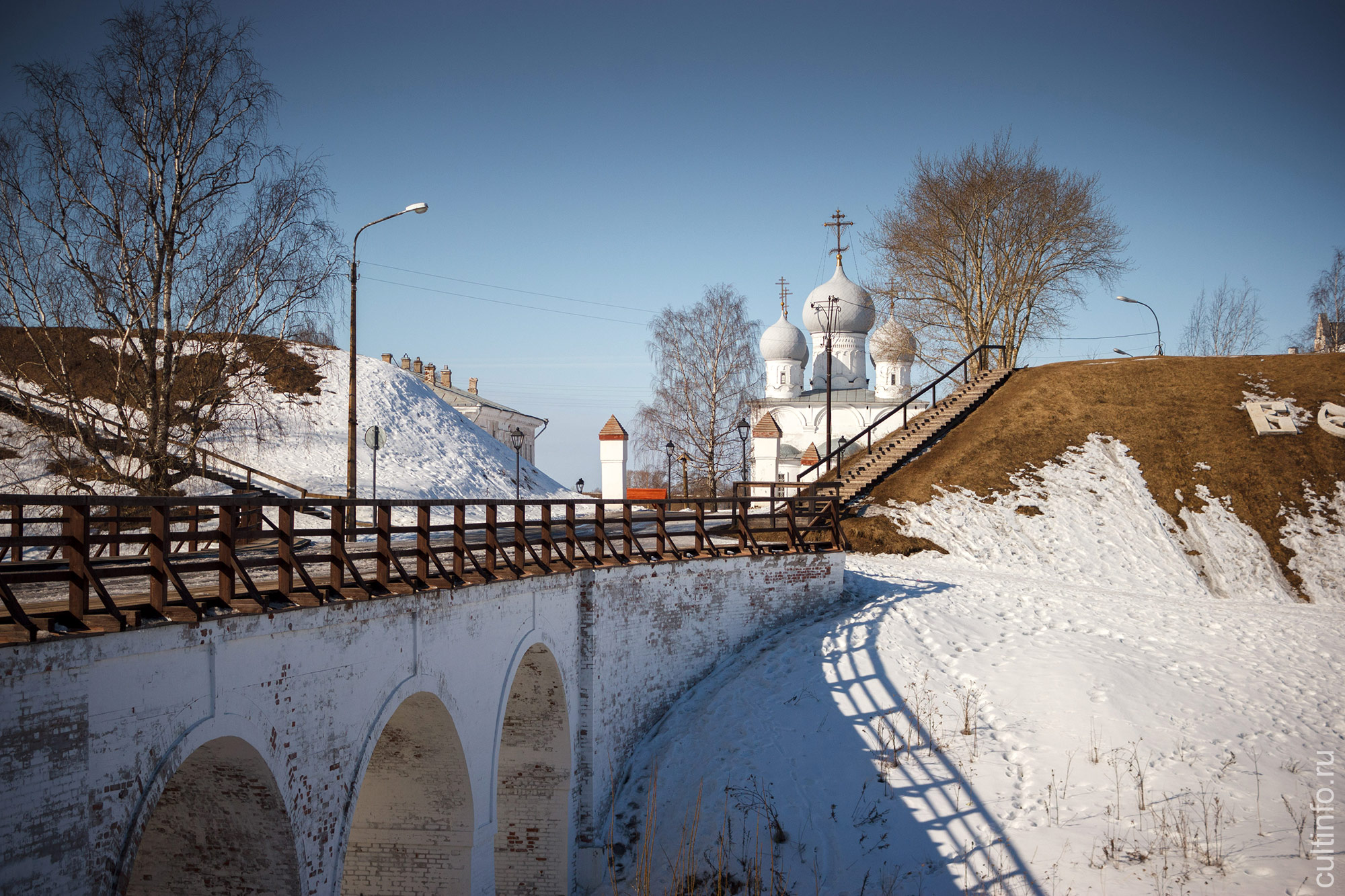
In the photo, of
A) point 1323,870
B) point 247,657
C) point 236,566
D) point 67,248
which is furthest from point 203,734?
point 67,248

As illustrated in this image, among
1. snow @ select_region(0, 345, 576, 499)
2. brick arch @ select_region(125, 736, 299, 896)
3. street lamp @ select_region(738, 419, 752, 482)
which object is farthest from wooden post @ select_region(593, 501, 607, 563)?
street lamp @ select_region(738, 419, 752, 482)

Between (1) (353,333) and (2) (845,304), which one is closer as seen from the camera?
(1) (353,333)

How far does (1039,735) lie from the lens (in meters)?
12.9

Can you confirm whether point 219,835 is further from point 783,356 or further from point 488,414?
point 783,356

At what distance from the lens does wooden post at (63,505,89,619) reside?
5371 millimetres

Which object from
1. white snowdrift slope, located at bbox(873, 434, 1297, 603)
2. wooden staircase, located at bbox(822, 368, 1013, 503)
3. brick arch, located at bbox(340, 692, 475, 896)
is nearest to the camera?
brick arch, located at bbox(340, 692, 475, 896)

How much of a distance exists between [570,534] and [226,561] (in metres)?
6.41

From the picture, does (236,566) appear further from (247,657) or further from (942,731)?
(942,731)

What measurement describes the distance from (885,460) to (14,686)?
24470 millimetres

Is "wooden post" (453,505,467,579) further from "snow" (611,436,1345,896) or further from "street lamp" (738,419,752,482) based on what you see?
"street lamp" (738,419,752,482)

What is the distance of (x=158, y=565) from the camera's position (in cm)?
591

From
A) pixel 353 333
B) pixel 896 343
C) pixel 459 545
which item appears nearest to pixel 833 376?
pixel 896 343

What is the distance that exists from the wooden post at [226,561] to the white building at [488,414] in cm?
3642

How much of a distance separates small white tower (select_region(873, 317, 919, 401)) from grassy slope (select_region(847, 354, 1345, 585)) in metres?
4.76
